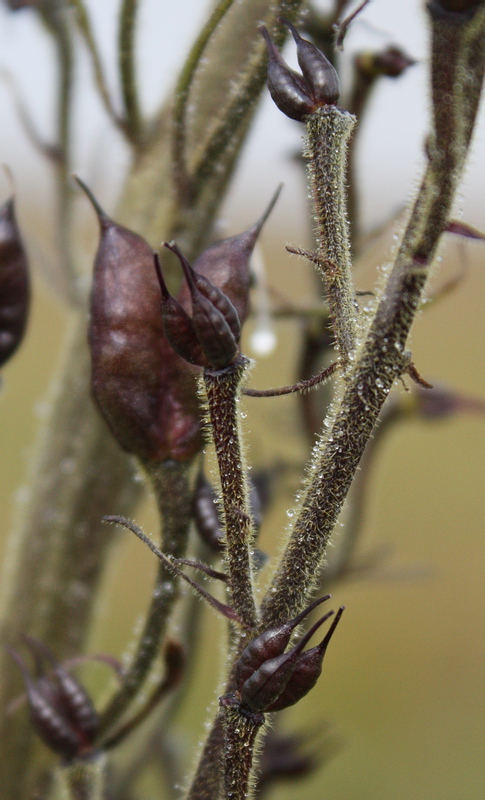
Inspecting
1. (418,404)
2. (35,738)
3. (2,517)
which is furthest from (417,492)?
(35,738)

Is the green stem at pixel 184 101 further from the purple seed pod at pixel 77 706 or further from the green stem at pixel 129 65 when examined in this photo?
the purple seed pod at pixel 77 706

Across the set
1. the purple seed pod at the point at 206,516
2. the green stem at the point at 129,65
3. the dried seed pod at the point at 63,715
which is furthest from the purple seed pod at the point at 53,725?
the green stem at the point at 129,65

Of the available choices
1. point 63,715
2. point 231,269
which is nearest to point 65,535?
point 63,715

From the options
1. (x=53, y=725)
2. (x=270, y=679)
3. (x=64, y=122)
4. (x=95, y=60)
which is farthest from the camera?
(x=64, y=122)

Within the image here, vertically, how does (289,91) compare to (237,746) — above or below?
above

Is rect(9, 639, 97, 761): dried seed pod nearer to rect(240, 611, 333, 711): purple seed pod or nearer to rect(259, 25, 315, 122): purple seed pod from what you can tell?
rect(240, 611, 333, 711): purple seed pod

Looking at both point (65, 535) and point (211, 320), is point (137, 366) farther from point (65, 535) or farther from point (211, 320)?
point (65, 535)

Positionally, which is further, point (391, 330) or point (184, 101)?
point (184, 101)

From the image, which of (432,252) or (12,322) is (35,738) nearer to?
(12,322)
